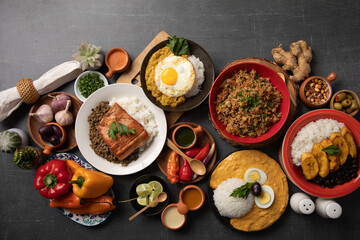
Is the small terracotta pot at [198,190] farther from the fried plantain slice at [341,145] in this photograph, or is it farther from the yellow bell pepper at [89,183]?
the fried plantain slice at [341,145]

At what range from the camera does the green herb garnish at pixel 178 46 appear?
4.10 m

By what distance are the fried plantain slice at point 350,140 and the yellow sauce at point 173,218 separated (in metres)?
2.86

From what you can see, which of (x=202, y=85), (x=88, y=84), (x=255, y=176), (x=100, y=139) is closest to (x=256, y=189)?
(x=255, y=176)

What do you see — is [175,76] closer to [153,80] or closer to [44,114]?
[153,80]

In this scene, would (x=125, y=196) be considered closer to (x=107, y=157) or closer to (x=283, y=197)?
(x=107, y=157)

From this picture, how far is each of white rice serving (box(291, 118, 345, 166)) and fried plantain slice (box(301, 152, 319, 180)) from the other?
0.14 m

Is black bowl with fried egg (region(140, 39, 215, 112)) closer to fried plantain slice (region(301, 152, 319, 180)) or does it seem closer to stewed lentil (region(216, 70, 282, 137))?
stewed lentil (region(216, 70, 282, 137))

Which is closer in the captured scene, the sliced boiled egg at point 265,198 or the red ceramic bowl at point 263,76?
the red ceramic bowl at point 263,76

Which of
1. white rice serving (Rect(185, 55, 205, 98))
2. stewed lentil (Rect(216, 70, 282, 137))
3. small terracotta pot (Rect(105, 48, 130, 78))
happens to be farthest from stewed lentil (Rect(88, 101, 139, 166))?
stewed lentil (Rect(216, 70, 282, 137))

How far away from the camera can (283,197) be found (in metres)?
4.17

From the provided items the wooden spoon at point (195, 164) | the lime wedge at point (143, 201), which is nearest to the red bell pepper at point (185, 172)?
the wooden spoon at point (195, 164)

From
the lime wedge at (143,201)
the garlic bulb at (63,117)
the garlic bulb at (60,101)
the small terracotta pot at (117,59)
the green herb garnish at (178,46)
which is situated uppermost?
the green herb garnish at (178,46)

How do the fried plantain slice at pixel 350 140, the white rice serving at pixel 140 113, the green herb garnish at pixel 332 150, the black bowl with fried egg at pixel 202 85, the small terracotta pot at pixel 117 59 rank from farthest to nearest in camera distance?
1. the small terracotta pot at pixel 117 59
2. the white rice serving at pixel 140 113
3. the black bowl with fried egg at pixel 202 85
4. the fried plantain slice at pixel 350 140
5. the green herb garnish at pixel 332 150

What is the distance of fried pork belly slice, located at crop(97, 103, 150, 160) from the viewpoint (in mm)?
4086
